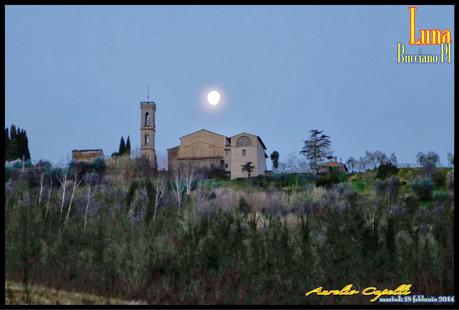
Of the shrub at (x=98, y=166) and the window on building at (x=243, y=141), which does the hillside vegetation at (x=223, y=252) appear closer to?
the shrub at (x=98, y=166)

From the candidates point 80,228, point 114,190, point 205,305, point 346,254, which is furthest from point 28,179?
point 346,254

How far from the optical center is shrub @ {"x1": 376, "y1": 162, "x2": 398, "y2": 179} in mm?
14609

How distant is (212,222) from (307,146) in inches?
389

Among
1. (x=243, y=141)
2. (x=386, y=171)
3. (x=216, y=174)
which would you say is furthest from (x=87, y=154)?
(x=386, y=171)

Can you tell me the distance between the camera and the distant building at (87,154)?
1755cm

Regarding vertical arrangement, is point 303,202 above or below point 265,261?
above

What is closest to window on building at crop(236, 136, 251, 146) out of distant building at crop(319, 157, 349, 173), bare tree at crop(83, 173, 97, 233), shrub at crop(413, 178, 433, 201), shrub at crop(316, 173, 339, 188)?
distant building at crop(319, 157, 349, 173)

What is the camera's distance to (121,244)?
7.29 metres

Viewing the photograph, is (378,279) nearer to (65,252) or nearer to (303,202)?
(303,202)

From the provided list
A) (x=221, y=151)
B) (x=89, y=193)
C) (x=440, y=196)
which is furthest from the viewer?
(x=221, y=151)

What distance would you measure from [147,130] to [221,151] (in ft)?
14.2

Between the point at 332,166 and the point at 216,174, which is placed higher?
the point at 332,166

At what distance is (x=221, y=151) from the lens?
80.3 ft

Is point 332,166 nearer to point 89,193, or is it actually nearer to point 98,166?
point 98,166
